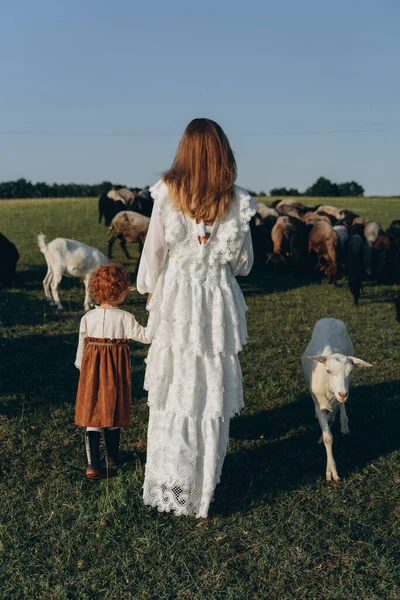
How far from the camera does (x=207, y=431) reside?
4.17 metres

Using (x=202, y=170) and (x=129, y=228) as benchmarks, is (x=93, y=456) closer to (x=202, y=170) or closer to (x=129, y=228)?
(x=202, y=170)

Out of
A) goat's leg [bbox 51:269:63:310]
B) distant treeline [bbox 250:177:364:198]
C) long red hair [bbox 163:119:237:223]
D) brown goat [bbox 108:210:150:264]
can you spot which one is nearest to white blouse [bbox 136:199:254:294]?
long red hair [bbox 163:119:237:223]

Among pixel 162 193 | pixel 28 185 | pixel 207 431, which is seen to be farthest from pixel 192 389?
pixel 28 185

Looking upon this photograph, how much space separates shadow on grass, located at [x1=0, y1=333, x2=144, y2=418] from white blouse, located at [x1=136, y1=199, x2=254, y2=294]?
2.79m

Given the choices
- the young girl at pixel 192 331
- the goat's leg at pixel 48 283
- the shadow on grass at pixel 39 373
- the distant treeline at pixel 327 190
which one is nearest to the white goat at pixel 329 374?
the young girl at pixel 192 331

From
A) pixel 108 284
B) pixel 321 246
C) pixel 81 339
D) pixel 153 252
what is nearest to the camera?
pixel 153 252

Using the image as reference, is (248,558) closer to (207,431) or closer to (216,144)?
(207,431)

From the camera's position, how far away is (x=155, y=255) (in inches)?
159

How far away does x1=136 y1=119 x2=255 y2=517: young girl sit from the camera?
4012mm

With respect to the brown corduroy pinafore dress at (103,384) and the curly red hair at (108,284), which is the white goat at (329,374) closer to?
the brown corduroy pinafore dress at (103,384)

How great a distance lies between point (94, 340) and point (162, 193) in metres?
1.31

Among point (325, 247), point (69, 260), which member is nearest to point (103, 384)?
point (69, 260)

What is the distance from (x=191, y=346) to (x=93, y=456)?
4.49ft

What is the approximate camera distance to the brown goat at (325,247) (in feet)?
52.8
